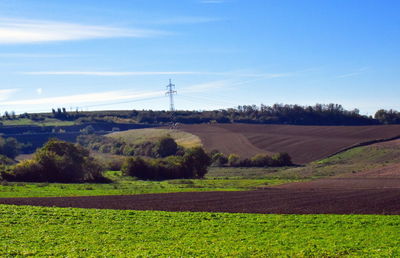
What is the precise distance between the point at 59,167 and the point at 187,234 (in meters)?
49.4

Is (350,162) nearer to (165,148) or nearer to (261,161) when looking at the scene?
(261,161)

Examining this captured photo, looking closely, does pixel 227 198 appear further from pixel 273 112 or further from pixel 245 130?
pixel 273 112

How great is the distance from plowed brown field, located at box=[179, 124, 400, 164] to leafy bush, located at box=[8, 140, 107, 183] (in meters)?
39.2

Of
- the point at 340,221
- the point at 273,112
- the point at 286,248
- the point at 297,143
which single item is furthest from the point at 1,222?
the point at 273,112

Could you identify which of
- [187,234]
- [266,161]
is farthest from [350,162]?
[187,234]

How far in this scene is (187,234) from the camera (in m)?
26.8

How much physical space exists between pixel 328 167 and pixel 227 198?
4632 centimetres

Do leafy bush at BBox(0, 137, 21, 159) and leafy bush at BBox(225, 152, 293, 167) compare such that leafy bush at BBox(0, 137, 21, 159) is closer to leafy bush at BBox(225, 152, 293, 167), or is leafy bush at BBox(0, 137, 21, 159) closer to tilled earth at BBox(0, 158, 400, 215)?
leafy bush at BBox(225, 152, 293, 167)

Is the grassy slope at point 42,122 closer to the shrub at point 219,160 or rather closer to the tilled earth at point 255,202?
the shrub at point 219,160

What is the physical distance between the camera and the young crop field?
864 inches

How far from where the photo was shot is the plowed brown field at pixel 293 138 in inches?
4168

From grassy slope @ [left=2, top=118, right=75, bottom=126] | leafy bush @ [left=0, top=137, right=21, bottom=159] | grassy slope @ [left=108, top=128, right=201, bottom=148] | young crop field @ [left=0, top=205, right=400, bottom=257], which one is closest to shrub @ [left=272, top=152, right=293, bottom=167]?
grassy slope @ [left=108, top=128, right=201, bottom=148]

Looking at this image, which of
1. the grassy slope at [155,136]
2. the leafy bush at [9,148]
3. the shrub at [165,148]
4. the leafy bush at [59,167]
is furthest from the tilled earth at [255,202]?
the leafy bush at [9,148]

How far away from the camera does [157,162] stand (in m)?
84.9
